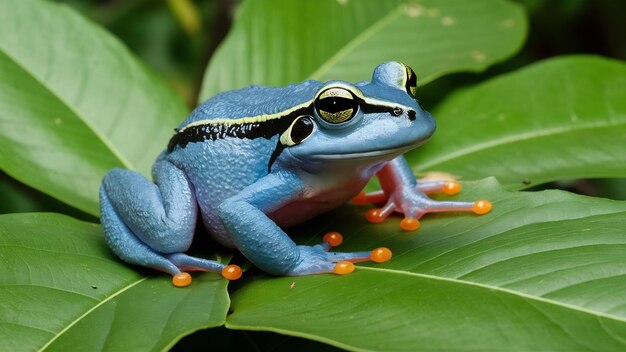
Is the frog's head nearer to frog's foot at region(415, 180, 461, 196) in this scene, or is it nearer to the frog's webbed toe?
the frog's webbed toe

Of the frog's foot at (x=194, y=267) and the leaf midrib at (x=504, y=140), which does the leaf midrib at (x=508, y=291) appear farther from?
the leaf midrib at (x=504, y=140)

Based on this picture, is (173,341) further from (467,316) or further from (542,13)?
(542,13)

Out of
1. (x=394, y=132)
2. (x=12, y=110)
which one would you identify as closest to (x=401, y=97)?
(x=394, y=132)

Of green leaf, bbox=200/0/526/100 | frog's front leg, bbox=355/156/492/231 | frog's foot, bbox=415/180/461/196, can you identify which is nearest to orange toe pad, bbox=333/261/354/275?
frog's front leg, bbox=355/156/492/231

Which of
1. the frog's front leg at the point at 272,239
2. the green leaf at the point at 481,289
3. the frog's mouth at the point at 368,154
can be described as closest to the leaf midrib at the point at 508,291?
the green leaf at the point at 481,289

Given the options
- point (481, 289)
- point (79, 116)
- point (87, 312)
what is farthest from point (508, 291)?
point (79, 116)

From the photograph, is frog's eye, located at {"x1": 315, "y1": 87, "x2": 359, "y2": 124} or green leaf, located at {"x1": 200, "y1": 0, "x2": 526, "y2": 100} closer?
frog's eye, located at {"x1": 315, "y1": 87, "x2": 359, "y2": 124}
